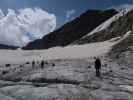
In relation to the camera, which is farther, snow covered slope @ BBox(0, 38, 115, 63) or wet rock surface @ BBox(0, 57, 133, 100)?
snow covered slope @ BBox(0, 38, 115, 63)

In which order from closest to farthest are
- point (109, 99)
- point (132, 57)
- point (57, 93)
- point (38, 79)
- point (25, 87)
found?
point (109, 99), point (57, 93), point (25, 87), point (38, 79), point (132, 57)

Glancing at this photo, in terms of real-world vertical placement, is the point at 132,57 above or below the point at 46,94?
above

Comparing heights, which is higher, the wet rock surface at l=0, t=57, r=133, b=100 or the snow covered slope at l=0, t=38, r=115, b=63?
the snow covered slope at l=0, t=38, r=115, b=63

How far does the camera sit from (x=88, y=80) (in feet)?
164

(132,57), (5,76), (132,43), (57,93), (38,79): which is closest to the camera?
(57,93)

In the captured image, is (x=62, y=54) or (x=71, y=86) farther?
(x=62, y=54)

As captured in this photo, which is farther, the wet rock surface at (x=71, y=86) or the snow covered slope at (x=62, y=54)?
the snow covered slope at (x=62, y=54)

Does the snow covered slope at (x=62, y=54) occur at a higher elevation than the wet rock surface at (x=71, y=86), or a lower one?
higher

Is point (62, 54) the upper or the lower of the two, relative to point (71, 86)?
upper

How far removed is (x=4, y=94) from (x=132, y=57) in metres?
48.5

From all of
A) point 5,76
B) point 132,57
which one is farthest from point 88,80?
point 132,57

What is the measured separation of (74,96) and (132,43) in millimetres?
79606

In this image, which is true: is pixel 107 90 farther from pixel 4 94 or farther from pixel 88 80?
pixel 4 94

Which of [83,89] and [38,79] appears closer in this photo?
[83,89]
